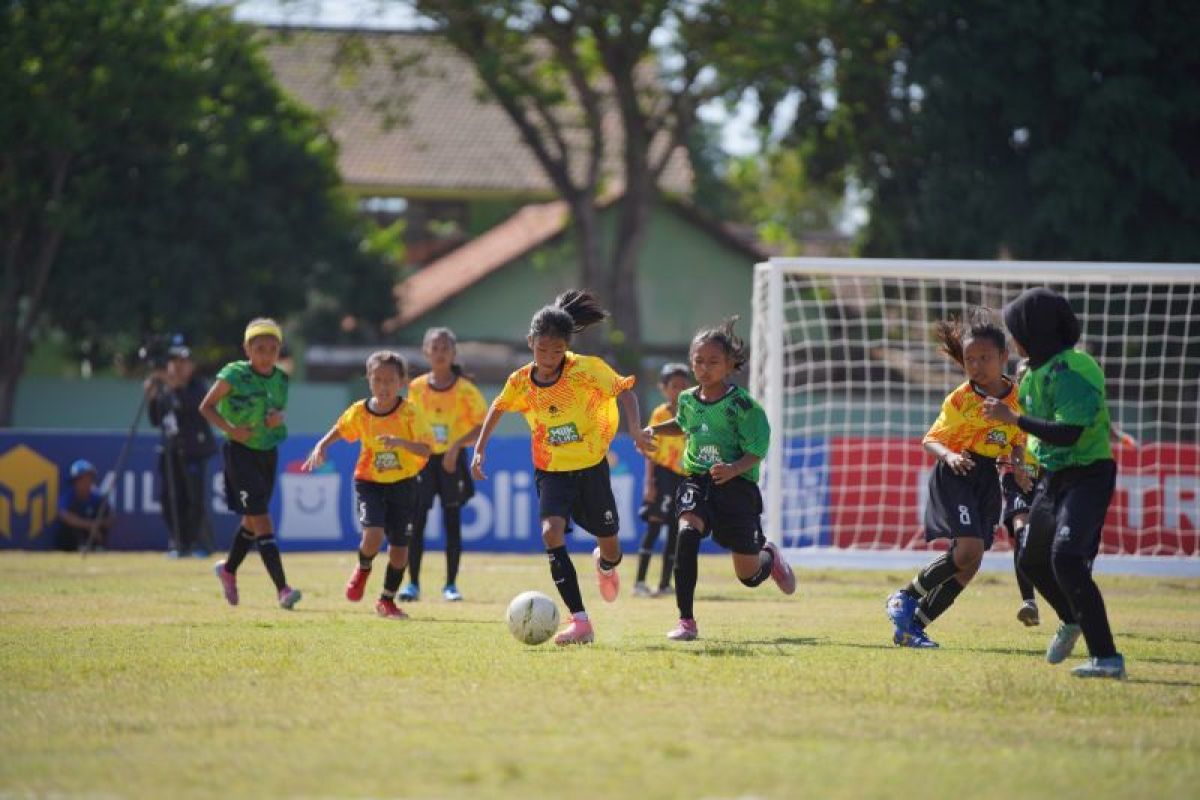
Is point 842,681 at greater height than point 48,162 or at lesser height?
lesser

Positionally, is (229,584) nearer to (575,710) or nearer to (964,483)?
(964,483)

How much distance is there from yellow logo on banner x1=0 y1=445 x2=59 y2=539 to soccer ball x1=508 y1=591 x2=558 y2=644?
13.1 meters

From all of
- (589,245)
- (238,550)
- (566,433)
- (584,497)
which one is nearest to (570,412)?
(566,433)

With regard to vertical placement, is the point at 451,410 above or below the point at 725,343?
below

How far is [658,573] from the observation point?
18.3 metres

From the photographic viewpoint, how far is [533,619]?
10.1m

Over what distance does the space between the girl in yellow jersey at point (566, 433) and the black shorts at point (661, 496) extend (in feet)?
16.2

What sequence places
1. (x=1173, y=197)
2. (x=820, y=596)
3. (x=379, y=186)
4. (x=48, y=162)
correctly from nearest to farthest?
(x=820, y=596) < (x=1173, y=197) < (x=48, y=162) < (x=379, y=186)

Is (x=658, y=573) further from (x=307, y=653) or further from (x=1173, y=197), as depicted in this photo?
(x=1173, y=197)

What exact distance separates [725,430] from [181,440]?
37.4 ft

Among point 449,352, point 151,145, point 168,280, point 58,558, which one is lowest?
point 58,558

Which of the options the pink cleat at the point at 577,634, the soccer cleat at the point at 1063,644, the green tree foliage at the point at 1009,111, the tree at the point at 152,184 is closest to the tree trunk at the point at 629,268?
the green tree foliage at the point at 1009,111

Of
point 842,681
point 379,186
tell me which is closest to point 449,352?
point 842,681

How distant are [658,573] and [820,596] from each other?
3388 millimetres
